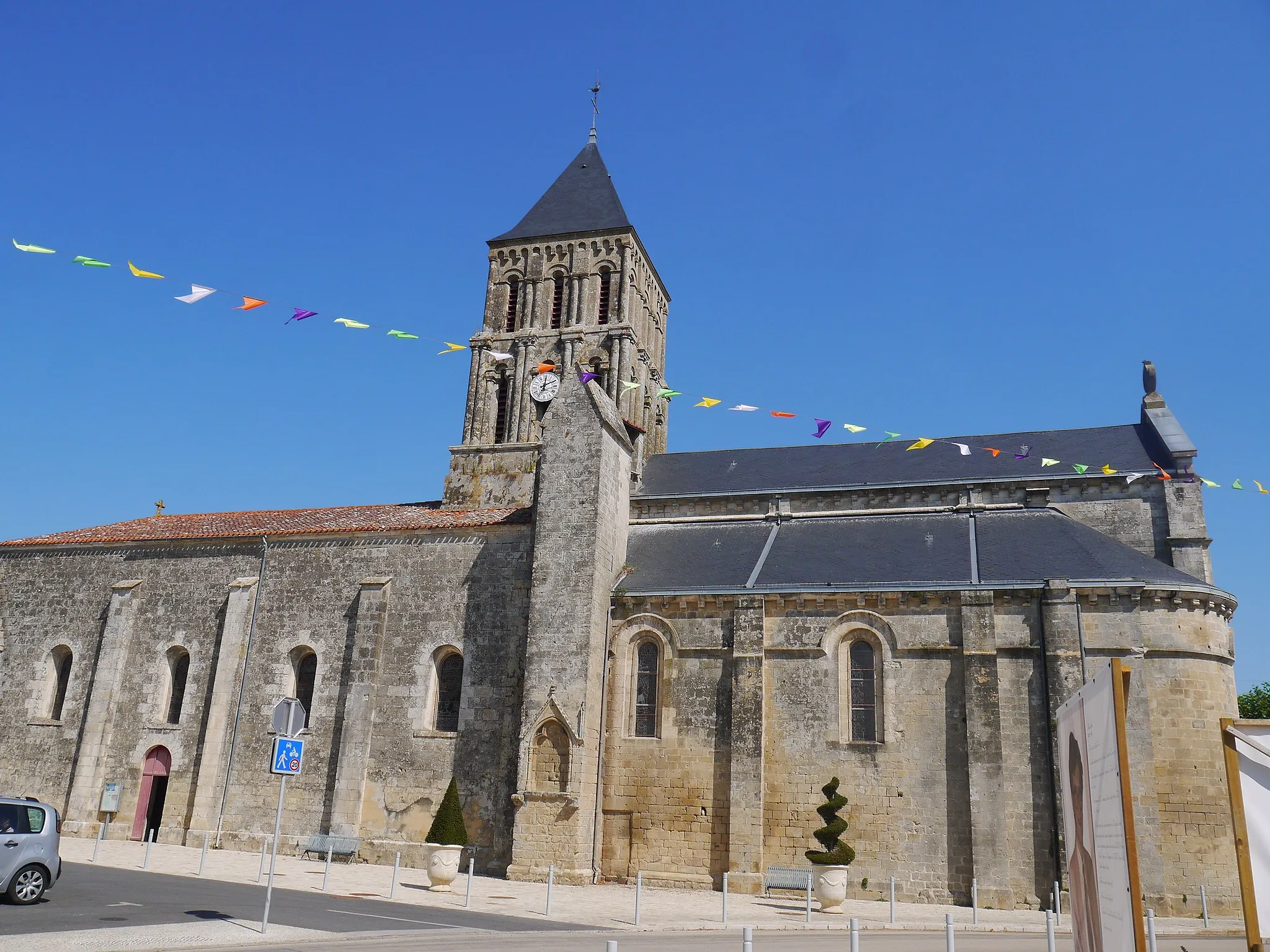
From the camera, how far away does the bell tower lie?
33.9 metres

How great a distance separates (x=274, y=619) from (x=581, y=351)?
1503 cm

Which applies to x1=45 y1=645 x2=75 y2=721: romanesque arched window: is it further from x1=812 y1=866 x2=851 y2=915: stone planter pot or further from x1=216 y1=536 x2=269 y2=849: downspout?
x1=812 y1=866 x2=851 y2=915: stone planter pot

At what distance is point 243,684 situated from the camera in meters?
24.7

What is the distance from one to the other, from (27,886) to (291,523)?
1550 cm

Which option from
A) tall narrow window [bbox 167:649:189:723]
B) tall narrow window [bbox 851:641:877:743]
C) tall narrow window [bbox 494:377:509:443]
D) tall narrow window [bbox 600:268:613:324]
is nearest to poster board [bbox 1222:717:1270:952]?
tall narrow window [bbox 851:641:877:743]

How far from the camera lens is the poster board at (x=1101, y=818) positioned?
4059 mm

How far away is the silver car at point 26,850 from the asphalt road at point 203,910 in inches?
8.3

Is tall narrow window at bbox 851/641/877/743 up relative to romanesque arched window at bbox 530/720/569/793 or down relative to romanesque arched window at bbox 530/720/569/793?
up

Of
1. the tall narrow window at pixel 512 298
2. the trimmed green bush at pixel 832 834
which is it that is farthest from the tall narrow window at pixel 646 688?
the tall narrow window at pixel 512 298

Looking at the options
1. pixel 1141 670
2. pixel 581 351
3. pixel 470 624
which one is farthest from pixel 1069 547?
pixel 581 351

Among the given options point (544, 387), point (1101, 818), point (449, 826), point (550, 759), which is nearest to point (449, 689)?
point (550, 759)

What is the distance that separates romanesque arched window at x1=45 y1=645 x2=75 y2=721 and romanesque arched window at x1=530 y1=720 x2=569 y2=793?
47.3 ft

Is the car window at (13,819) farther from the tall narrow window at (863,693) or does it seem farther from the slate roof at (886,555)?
the tall narrow window at (863,693)

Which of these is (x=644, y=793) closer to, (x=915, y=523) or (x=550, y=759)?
(x=550, y=759)
